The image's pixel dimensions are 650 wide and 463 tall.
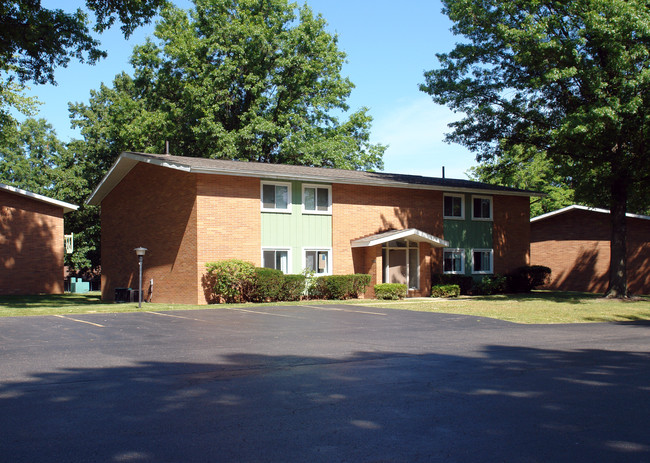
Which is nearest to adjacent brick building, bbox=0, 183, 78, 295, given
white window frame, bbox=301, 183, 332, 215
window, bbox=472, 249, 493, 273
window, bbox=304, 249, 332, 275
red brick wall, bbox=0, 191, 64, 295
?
red brick wall, bbox=0, 191, 64, 295

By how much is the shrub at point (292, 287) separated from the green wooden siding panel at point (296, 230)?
1251mm

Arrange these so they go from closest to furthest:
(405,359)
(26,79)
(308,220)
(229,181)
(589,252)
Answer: (405,359)
(26,79)
(229,181)
(308,220)
(589,252)

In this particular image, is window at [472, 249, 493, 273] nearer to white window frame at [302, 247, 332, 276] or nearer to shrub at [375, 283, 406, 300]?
shrub at [375, 283, 406, 300]

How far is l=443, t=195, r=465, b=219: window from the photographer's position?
31361 mm

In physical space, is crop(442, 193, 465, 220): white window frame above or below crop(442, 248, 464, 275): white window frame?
above

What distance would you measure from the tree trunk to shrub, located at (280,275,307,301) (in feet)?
41.9

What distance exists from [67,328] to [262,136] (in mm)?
26681

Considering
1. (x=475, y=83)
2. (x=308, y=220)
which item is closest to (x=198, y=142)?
(x=308, y=220)

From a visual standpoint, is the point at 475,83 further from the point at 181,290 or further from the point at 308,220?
the point at 181,290

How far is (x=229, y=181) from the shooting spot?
→ 80.6 feet

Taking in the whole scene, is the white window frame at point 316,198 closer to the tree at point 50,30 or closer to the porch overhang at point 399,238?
the porch overhang at point 399,238

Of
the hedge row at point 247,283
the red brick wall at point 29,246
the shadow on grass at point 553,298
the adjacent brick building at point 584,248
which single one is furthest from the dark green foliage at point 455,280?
the red brick wall at point 29,246

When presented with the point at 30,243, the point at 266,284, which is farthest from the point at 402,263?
the point at 30,243

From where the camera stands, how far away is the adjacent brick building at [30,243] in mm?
30484
